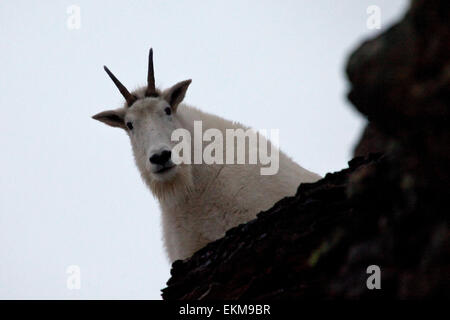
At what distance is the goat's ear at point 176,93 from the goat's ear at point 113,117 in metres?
0.73

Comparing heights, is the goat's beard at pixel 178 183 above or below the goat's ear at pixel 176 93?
below

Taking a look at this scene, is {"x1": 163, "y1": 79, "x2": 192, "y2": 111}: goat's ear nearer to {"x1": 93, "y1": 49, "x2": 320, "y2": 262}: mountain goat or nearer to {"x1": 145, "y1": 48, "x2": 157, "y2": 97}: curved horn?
{"x1": 93, "y1": 49, "x2": 320, "y2": 262}: mountain goat

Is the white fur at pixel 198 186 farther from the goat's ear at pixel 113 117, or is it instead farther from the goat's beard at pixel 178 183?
the goat's ear at pixel 113 117

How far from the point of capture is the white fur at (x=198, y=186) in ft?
25.7

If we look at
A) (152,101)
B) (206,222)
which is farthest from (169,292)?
(152,101)

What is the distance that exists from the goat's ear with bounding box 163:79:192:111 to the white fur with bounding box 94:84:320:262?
0.46 feet

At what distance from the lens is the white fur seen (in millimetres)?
7820

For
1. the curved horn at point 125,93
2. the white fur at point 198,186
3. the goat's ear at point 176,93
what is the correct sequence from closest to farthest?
→ 1. the white fur at point 198,186
2. the goat's ear at point 176,93
3. the curved horn at point 125,93

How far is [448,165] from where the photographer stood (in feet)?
8.58

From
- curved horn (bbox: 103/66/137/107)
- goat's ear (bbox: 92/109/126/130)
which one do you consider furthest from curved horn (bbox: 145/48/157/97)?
goat's ear (bbox: 92/109/126/130)

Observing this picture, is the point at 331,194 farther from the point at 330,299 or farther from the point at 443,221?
the point at 443,221

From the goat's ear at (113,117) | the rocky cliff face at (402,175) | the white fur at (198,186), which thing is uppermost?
the goat's ear at (113,117)

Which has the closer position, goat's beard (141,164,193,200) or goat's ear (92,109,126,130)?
goat's beard (141,164,193,200)

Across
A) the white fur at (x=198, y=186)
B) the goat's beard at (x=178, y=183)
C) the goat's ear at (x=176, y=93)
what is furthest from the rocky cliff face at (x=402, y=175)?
the goat's ear at (x=176, y=93)
